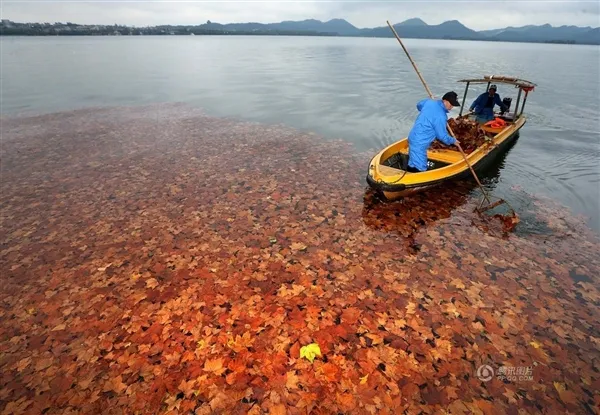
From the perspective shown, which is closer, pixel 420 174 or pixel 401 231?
pixel 401 231

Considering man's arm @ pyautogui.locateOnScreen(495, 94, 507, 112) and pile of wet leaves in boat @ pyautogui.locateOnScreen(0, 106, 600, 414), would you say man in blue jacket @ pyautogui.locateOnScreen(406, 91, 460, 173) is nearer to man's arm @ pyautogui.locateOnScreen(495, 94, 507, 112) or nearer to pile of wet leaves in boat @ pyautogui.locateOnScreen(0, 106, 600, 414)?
pile of wet leaves in boat @ pyautogui.locateOnScreen(0, 106, 600, 414)

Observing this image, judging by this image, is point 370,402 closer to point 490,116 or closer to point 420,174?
point 420,174

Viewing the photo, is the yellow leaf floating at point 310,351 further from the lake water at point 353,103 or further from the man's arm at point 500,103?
the man's arm at point 500,103

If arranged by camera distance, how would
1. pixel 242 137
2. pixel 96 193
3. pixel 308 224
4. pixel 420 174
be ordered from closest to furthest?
1. pixel 308 224
2. pixel 420 174
3. pixel 96 193
4. pixel 242 137

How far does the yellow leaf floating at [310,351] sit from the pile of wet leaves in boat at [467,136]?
11646 millimetres

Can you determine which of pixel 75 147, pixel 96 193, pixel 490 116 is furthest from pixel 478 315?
pixel 75 147

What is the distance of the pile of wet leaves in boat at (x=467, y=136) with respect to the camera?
1482cm

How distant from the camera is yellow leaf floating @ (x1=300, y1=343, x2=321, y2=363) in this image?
6387mm

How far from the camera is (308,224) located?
1106 centimetres

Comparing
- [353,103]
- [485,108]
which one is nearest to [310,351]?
[485,108]

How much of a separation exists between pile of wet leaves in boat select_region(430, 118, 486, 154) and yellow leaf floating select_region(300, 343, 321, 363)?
11646 millimetres

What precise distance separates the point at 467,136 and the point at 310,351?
43.6 feet

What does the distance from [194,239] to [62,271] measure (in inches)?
141

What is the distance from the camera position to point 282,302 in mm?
7750
